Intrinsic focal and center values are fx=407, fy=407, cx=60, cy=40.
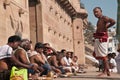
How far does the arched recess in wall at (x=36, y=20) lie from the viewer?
20422mm

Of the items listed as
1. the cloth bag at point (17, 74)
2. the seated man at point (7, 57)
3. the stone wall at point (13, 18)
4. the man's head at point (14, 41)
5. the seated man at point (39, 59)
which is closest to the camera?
the cloth bag at point (17, 74)

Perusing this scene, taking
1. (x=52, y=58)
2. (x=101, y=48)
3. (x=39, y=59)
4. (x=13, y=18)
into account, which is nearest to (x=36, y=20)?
(x=13, y=18)

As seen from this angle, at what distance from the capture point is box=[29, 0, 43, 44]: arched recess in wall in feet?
67.0

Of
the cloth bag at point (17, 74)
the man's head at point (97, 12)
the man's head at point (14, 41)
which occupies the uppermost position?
the man's head at point (97, 12)

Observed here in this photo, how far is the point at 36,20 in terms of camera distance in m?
20.6

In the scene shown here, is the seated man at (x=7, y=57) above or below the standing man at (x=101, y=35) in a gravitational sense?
below

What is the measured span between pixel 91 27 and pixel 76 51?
62.8 meters

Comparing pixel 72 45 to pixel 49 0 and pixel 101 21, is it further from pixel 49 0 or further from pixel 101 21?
pixel 101 21

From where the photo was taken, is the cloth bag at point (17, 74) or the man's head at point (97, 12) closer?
the cloth bag at point (17, 74)

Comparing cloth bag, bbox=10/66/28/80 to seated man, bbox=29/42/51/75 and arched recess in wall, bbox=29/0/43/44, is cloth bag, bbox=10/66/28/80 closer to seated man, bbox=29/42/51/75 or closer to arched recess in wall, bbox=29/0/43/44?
seated man, bbox=29/42/51/75

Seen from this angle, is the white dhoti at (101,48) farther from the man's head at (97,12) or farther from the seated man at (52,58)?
the seated man at (52,58)

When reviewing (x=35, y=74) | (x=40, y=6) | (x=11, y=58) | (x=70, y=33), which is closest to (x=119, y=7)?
(x=35, y=74)

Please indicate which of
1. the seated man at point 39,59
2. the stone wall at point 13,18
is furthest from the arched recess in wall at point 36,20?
the seated man at point 39,59

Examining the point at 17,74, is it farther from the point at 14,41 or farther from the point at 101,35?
the point at 101,35
